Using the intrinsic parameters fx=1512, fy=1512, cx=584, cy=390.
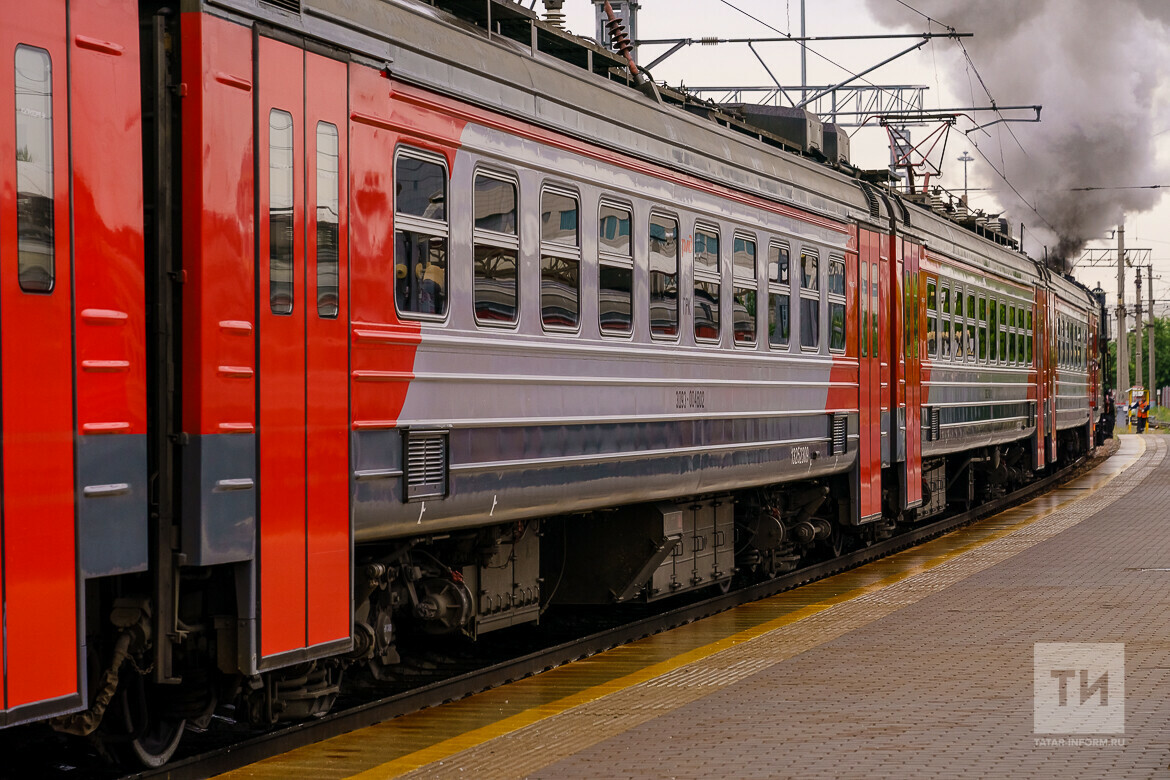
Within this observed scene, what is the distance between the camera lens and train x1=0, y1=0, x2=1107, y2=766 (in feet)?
17.7

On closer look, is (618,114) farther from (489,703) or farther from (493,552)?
(489,703)

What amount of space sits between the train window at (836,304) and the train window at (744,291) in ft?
6.59

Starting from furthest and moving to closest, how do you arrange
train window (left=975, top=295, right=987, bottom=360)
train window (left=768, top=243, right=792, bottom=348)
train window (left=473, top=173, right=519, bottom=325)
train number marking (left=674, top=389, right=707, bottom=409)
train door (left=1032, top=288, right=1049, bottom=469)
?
1. train door (left=1032, top=288, right=1049, bottom=469)
2. train window (left=975, top=295, right=987, bottom=360)
3. train window (left=768, top=243, right=792, bottom=348)
4. train number marking (left=674, top=389, right=707, bottom=409)
5. train window (left=473, top=173, right=519, bottom=325)

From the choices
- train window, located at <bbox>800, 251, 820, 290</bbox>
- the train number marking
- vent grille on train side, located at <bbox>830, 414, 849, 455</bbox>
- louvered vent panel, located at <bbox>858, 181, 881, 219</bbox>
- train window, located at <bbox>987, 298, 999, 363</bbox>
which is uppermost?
louvered vent panel, located at <bbox>858, 181, 881, 219</bbox>

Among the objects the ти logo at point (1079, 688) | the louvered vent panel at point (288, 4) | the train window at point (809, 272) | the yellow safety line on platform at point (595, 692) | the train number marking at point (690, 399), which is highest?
the louvered vent panel at point (288, 4)

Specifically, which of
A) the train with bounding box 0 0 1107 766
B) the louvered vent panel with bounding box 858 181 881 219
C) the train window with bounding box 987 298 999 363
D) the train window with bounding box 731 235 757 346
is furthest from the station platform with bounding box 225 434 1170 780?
the train window with bounding box 987 298 999 363

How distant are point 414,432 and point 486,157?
5.32 ft

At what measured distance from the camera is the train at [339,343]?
540 cm

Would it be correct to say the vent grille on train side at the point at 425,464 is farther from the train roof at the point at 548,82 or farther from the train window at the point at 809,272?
the train window at the point at 809,272

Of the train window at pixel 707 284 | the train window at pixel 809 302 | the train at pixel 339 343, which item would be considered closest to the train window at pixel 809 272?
the train window at pixel 809 302

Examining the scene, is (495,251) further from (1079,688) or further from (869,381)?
(869,381)

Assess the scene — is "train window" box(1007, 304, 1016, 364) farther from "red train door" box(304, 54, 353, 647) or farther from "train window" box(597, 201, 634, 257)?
"red train door" box(304, 54, 353, 647)

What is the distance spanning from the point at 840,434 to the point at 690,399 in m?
3.72

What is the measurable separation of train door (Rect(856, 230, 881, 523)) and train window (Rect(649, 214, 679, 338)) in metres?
4.61
